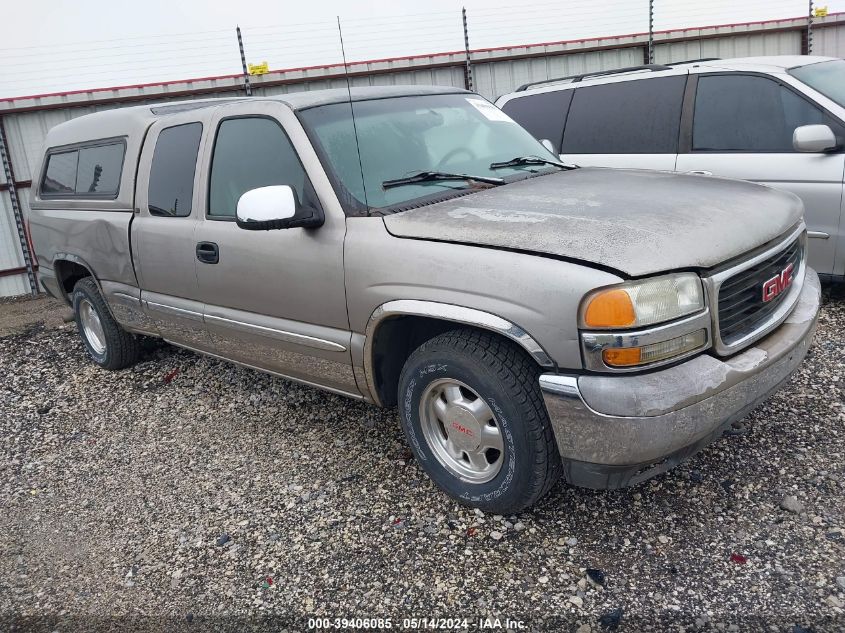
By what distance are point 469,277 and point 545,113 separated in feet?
13.5

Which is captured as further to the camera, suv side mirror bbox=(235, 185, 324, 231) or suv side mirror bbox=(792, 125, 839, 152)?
suv side mirror bbox=(792, 125, 839, 152)

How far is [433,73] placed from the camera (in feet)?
33.9

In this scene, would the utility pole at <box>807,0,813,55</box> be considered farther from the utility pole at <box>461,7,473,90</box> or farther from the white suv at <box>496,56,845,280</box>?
the white suv at <box>496,56,845,280</box>

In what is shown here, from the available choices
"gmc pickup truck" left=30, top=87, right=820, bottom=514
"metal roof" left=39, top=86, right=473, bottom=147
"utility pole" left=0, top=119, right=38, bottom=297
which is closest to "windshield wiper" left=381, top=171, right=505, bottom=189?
"gmc pickup truck" left=30, top=87, right=820, bottom=514

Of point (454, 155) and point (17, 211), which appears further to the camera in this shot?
point (17, 211)

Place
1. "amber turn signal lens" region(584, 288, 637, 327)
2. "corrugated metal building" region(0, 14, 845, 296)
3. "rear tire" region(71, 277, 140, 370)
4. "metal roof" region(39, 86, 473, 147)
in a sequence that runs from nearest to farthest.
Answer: "amber turn signal lens" region(584, 288, 637, 327), "metal roof" region(39, 86, 473, 147), "rear tire" region(71, 277, 140, 370), "corrugated metal building" region(0, 14, 845, 296)

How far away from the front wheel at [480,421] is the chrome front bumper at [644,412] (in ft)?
0.36

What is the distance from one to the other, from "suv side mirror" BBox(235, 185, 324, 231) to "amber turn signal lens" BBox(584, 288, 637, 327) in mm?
1375

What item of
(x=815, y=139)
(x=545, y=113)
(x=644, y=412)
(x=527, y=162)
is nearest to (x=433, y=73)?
(x=545, y=113)

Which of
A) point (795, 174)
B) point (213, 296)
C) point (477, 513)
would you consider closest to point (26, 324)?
point (213, 296)

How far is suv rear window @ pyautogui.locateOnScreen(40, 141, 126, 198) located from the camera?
4578 millimetres

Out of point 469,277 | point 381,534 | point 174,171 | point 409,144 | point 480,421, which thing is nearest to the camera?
point 469,277

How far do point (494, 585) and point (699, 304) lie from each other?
1271mm

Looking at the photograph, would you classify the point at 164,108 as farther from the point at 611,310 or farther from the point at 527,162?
the point at 611,310
